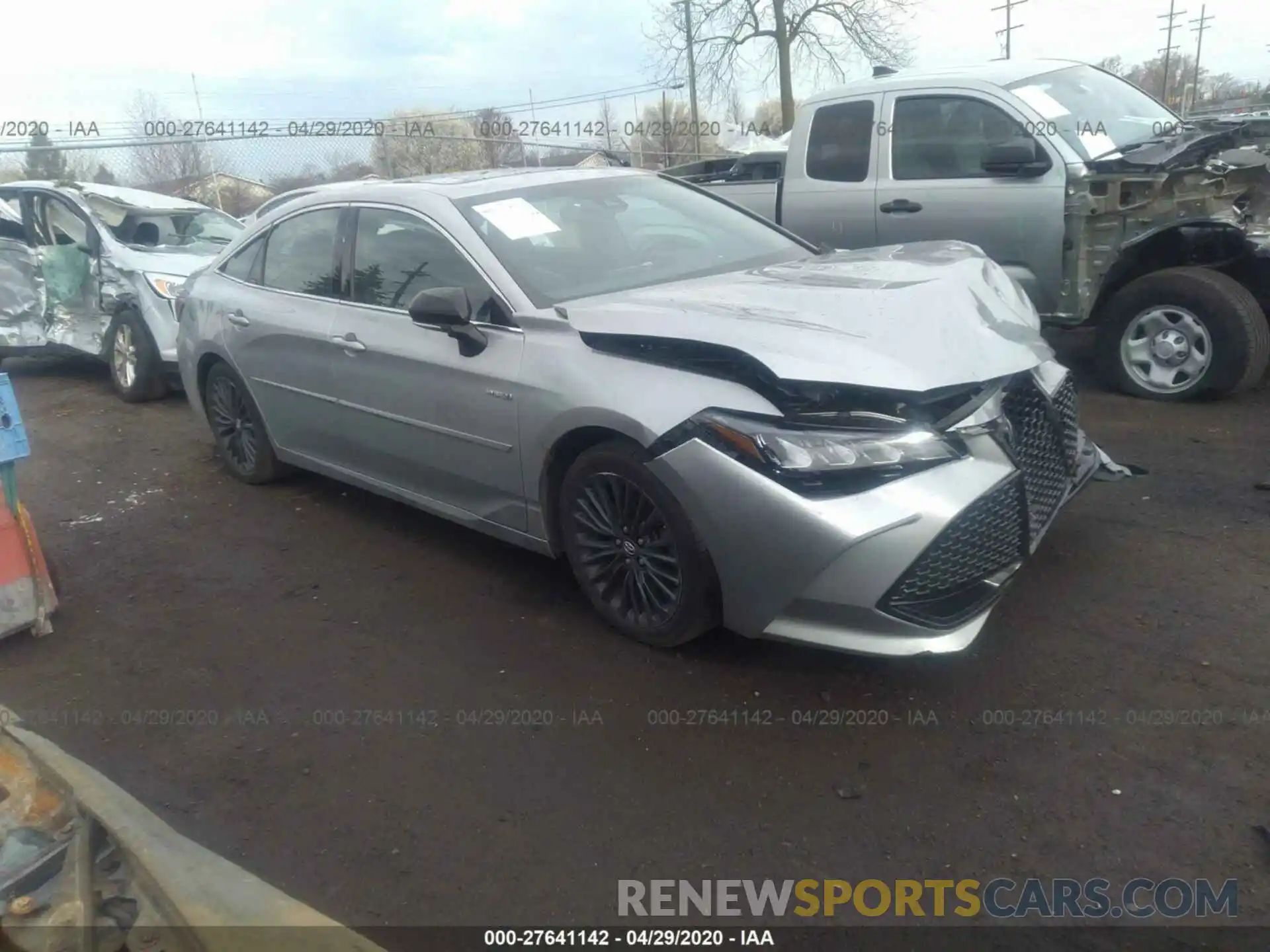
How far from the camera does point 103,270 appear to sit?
8156 mm

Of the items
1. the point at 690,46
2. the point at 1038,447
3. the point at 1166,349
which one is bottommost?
the point at 1166,349

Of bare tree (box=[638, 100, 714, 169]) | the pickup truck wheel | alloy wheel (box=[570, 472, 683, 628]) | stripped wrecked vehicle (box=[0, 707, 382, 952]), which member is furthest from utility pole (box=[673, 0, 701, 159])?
stripped wrecked vehicle (box=[0, 707, 382, 952])

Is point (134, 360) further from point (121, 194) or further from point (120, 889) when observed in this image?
point (120, 889)

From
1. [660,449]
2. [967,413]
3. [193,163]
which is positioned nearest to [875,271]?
[967,413]

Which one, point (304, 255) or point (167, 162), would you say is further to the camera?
point (167, 162)

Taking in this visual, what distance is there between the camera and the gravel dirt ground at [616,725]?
2.64m

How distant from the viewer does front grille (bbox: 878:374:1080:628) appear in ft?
9.83

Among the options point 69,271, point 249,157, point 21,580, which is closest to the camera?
point 21,580

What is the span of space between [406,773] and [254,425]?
300 cm

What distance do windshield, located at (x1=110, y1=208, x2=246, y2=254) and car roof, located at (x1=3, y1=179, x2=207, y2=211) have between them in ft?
0.31

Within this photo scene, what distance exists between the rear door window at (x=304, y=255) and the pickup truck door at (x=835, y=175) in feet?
11.1

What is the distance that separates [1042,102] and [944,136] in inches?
23.5

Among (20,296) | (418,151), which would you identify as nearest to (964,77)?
(20,296)

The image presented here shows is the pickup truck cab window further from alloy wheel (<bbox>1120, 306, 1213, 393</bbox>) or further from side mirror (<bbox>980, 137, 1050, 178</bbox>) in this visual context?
alloy wheel (<bbox>1120, 306, 1213, 393</bbox>)
